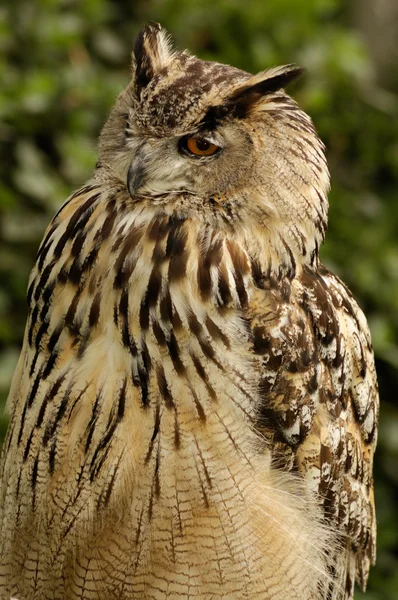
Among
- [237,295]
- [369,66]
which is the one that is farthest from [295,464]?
[369,66]

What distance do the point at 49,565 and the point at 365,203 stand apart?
2552mm

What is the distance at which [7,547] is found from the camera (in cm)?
223

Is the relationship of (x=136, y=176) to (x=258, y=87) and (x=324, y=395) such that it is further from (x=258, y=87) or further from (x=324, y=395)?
(x=324, y=395)

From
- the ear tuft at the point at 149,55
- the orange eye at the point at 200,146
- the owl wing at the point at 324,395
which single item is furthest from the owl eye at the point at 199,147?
the owl wing at the point at 324,395

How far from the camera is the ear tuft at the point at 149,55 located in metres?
1.97

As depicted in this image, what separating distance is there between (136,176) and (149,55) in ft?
0.87

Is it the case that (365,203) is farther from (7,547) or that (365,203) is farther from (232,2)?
(7,547)

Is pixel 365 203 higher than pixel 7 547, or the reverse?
pixel 365 203

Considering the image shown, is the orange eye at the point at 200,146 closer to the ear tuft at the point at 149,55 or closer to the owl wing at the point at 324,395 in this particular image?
the ear tuft at the point at 149,55

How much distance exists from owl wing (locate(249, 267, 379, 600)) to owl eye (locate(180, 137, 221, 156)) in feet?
0.92

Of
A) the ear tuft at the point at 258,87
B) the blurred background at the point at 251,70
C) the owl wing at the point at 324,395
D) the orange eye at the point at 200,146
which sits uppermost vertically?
the blurred background at the point at 251,70

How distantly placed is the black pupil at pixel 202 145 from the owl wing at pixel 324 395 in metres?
0.29

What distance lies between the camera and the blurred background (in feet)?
11.0

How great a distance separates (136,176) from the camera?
1.91 meters
